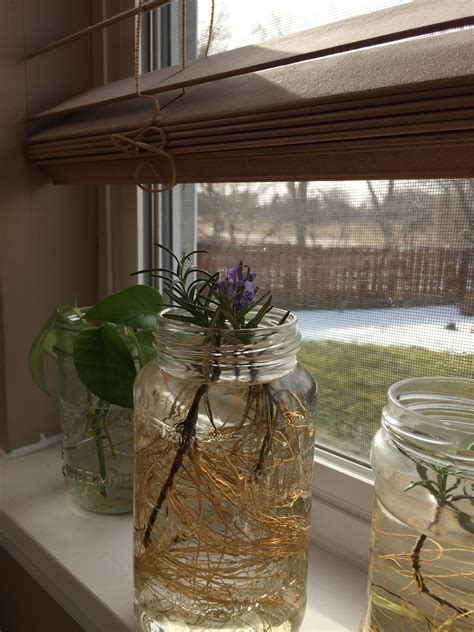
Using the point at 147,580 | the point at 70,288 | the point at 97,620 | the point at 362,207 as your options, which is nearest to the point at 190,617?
the point at 147,580

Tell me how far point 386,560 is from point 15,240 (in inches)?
26.0

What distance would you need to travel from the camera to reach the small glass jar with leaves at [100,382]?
2.07ft

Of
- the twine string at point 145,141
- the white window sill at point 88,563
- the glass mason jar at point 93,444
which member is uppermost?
the twine string at point 145,141

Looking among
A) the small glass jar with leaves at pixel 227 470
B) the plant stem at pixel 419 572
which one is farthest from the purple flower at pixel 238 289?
the plant stem at pixel 419 572

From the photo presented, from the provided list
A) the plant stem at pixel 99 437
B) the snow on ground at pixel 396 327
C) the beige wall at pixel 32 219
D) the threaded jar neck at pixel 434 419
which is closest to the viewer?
the threaded jar neck at pixel 434 419

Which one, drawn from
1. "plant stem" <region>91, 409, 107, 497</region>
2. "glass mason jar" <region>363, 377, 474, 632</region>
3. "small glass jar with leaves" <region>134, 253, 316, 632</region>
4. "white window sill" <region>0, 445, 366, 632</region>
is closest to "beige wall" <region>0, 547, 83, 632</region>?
"white window sill" <region>0, 445, 366, 632</region>

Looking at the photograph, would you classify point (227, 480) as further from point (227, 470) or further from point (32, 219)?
point (32, 219)

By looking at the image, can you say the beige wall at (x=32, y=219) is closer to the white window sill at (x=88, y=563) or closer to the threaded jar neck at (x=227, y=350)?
the white window sill at (x=88, y=563)

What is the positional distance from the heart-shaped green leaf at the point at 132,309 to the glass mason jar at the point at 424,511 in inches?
10.9

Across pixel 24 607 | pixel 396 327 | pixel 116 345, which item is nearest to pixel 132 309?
pixel 116 345

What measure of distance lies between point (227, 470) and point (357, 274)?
0.28 m

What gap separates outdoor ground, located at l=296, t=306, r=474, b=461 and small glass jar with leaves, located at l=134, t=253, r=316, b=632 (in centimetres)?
15

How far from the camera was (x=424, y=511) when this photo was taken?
1.46ft

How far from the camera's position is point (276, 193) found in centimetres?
72
